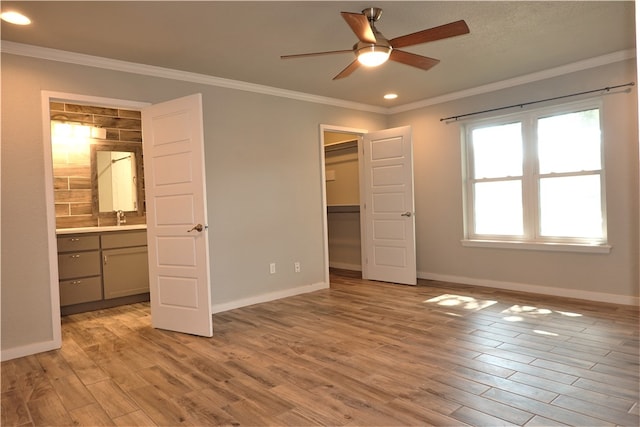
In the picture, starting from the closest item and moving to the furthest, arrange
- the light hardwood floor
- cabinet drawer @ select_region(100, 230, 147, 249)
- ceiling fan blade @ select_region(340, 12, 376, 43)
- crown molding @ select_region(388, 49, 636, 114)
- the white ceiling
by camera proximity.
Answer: the light hardwood floor < ceiling fan blade @ select_region(340, 12, 376, 43) < the white ceiling < crown molding @ select_region(388, 49, 636, 114) < cabinet drawer @ select_region(100, 230, 147, 249)

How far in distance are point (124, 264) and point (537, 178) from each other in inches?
191

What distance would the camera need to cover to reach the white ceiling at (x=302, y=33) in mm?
2783

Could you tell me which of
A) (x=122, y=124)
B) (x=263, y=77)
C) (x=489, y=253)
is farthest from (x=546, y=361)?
(x=122, y=124)

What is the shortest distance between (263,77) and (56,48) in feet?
6.02

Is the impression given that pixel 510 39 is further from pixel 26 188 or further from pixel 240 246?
pixel 26 188

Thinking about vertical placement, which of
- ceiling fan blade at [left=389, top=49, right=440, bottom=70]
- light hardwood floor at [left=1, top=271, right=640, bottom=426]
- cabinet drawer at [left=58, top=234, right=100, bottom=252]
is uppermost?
ceiling fan blade at [left=389, top=49, right=440, bottom=70]

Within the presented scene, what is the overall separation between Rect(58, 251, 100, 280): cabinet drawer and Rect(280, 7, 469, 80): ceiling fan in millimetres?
3215

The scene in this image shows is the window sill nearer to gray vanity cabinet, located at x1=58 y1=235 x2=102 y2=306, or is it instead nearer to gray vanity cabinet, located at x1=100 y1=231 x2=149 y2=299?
gray vanity cabinet, located at x1=100 y1=231 x2=149 y2=299

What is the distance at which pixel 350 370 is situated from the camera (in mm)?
2689

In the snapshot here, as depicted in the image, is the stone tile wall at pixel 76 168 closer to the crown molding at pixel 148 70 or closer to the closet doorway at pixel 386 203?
the crown molding at pixel 148 70

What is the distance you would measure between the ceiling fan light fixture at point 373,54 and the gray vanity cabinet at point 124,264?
3.38 m

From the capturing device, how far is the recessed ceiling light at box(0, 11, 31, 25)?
2.68m

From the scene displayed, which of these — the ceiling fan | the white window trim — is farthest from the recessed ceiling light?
the white window trim

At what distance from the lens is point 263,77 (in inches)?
169
